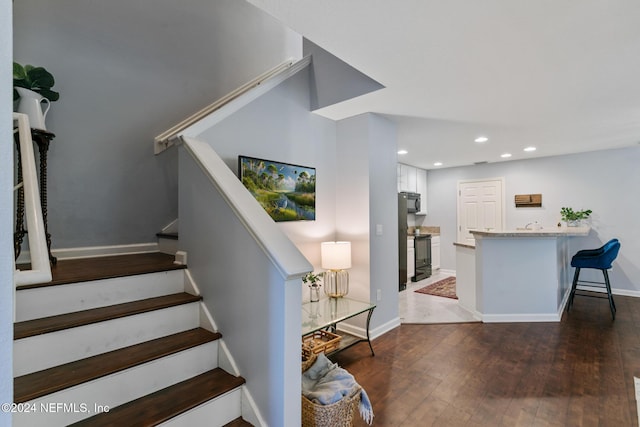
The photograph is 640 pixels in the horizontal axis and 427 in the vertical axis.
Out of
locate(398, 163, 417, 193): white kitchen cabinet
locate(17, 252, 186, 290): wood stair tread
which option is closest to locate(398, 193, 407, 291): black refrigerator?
locate(398, 163, 417, 193): white kitchen cabinet

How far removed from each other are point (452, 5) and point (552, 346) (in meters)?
3.20

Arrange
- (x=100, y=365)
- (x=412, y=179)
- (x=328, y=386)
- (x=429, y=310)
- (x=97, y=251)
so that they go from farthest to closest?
(x=412, y=179) → (x=429, y=310) → (x=97, y=251) → (x=328, y=386) → (x=100, y=365)

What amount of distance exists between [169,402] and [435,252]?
6.12m

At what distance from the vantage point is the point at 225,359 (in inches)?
66.7

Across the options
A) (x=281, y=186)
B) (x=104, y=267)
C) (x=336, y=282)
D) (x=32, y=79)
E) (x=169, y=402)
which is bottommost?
(x=169, y=402)

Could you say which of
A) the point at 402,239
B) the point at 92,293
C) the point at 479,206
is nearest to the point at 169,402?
the point at 92,293

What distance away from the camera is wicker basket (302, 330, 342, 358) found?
2316mm

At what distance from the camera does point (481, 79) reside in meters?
2.42

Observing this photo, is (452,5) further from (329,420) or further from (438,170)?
(438,170)

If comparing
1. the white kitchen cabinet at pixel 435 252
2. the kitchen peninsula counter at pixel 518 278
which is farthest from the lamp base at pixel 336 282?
the white kitchen cabinet at pixel 435 252

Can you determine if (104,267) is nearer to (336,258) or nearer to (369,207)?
(336,258)

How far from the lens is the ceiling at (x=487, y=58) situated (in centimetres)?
163

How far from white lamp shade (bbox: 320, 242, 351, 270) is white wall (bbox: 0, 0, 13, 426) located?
99.2 inches

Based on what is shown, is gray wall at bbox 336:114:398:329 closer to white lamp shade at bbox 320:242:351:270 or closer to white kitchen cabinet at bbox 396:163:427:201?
white lamp shade at bbox 320:242:351:270
